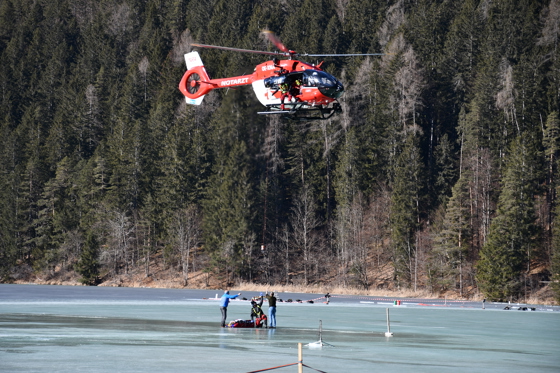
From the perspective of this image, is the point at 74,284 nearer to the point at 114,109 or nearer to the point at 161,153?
the point at 161,153

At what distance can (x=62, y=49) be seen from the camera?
144 meters

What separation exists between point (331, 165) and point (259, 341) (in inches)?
2916

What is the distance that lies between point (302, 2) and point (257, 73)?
9573 centimetres

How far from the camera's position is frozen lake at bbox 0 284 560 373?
21.6 meters

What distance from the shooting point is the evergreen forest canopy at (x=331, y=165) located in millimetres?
83375

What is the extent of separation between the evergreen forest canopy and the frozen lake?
32.8 m

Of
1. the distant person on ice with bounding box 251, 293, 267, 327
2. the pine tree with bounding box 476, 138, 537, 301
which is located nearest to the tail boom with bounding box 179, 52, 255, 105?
the distant person on ice with bounding box 251, 293, 267, 327

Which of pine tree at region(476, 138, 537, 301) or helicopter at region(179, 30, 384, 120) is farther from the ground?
helicopter at region(179, 30, 384, 120)

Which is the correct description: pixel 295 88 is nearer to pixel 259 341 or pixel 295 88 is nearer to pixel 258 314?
A: pixel 258 314

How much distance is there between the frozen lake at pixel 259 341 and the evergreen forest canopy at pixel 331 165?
1293 inches

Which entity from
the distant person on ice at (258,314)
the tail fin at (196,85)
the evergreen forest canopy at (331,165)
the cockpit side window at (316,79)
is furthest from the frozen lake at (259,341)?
the evergreen forest canopy at (331,165)

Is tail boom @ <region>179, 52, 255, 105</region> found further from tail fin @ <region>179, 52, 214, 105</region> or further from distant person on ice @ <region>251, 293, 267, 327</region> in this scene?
distant person on ice @ <region>251, 293, 267, 327</region>

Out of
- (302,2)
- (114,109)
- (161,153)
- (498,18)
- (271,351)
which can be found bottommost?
(271,351)

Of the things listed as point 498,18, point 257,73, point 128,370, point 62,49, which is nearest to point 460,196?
point 498,18
